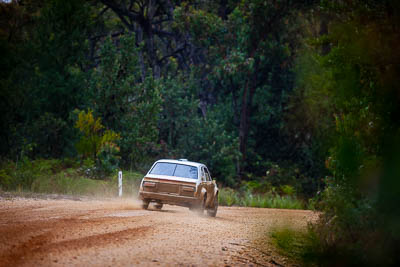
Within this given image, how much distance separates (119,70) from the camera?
34.8 metres

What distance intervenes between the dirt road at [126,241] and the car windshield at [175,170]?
3503 millimetres

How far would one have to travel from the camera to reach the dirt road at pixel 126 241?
781 centimetres

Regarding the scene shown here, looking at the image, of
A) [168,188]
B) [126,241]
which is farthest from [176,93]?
[126,241]

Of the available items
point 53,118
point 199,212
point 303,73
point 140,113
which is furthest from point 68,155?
point 199,212

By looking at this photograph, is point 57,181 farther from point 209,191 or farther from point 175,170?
point 209,191

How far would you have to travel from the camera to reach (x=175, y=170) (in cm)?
1794

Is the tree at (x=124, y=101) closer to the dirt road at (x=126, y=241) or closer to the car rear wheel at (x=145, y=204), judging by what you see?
the car rear wheel at (x=145, y=204)

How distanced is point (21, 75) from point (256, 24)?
16146 mm

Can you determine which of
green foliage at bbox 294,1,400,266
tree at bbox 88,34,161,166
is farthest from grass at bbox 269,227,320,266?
tree at bbox 88,34,161,166

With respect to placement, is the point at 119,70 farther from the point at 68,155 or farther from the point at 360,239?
the point at 360,239

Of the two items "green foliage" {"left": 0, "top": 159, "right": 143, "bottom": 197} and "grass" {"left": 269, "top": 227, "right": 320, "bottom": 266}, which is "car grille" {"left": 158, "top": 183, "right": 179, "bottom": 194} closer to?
"green foliage" {"left": 0, "top": 159, "right": 143, "bottom": 197}

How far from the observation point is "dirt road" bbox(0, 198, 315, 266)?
781 centimetres

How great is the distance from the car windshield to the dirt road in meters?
3.50

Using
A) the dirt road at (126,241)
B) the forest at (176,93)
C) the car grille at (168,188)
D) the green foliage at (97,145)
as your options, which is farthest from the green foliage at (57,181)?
the dirt road at (126,241)
